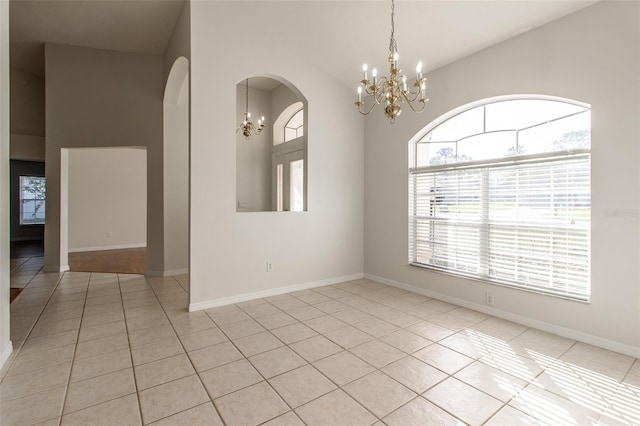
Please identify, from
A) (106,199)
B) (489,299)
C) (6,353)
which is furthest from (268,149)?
(6,353)

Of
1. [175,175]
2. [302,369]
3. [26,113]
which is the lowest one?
[302,369]

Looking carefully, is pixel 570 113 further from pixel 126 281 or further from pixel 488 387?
pixel 126 281

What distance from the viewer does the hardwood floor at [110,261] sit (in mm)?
5812

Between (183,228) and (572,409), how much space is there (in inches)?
215

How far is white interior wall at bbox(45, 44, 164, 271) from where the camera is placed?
17.3ft

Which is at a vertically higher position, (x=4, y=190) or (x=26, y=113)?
(x=26, y=113)

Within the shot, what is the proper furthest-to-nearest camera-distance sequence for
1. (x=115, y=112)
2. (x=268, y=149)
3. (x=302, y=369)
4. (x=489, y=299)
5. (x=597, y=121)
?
(x=268, y=149) → (x=115, y=112) → (x=489, y=299) → (x=597, y=121) → (x=302, y=369)

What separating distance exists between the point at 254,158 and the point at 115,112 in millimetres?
2671

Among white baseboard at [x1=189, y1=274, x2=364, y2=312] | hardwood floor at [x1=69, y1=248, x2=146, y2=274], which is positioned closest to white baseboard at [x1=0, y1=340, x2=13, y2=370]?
white baseboard at [x1=189, y1=274, x2=364, y2=312]

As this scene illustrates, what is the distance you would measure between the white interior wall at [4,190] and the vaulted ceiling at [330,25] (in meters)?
1.96

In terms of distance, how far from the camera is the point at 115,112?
210 inches

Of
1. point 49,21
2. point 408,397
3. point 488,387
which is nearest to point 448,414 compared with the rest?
point 408,397

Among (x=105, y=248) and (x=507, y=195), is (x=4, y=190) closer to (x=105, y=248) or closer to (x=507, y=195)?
(x=507, y=195)

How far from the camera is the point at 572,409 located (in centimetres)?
191
